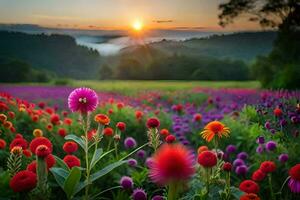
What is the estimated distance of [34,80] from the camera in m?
3.36

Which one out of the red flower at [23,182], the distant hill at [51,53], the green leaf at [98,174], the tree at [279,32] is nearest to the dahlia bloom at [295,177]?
the green leaf at [98,174]

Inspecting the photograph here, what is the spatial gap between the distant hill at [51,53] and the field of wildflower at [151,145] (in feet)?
0.48

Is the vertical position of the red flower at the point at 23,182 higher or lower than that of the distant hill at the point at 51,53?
lower

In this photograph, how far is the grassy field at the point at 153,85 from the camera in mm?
3318

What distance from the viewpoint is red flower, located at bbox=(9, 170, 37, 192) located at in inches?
53.3

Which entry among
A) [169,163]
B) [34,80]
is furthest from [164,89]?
[169,163]

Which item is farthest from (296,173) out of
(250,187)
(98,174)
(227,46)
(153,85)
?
(153,85)

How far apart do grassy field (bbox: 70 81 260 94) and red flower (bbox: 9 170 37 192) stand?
1918mm

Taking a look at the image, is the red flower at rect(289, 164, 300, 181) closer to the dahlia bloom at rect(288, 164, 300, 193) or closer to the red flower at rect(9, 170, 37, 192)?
the dahlia bloom at rect(288, 164, 300, 193)

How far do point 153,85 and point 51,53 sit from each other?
0.67 metres

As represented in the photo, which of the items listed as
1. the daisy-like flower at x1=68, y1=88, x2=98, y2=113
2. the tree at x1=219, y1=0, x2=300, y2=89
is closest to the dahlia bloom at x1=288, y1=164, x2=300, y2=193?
the daisy-like flower at x1=68, y1=88, x2=98, y2=113

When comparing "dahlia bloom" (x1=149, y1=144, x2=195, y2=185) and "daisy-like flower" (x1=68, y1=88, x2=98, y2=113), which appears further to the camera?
"daisy-like flower" (x1=68, y1=88, x2=98, y2=113)

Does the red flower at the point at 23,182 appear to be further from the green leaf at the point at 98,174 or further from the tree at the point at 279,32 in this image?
the tree at the point at 279,32

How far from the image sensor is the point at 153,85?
3408 millimetres
